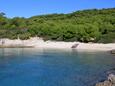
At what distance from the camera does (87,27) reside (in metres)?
85.0

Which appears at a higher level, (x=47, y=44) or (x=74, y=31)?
Result: (x=74, y=31)

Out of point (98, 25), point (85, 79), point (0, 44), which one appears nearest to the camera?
point (85, 79)

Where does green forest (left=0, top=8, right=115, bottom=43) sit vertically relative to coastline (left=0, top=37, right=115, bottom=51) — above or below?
above

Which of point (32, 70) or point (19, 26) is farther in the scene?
point (19, 26)

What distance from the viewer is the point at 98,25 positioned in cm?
8906

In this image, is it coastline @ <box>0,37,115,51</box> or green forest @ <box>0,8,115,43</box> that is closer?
coastline @ <box>0,37,115,51</box>

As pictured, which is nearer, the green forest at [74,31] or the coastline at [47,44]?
the coastline at [47,44]

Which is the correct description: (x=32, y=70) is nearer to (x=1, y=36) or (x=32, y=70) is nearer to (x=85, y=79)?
(x=85, y=79)

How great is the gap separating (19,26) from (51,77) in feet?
240

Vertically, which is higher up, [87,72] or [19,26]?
[19,26]

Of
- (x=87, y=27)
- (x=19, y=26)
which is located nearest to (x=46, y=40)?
(x=87, y=27)

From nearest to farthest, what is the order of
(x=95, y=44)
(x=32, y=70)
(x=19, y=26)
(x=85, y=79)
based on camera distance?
(x=85, y=79), (x=32, y=70), (x=95, y=44), (x=19, y=26)

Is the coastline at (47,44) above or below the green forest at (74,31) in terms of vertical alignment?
below

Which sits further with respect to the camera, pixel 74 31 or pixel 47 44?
pixel 74 31
